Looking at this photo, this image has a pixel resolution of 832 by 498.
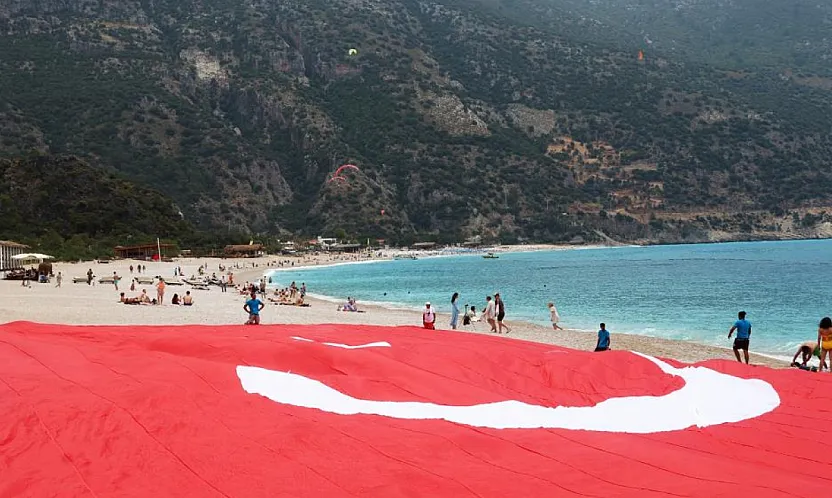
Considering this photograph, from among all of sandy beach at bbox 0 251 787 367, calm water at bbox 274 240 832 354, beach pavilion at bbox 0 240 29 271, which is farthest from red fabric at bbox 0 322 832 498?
beach pavilion at bbox 0 240 29 271

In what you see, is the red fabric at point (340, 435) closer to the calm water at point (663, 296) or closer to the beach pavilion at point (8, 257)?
the calm water at point (663, 296)

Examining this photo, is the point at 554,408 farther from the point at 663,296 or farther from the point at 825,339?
the point at 663,296

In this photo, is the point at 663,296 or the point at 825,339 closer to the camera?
the point at 825,339

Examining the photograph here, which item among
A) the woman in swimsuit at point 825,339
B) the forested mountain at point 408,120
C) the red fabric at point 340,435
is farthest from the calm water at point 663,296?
the forested mountain at point 408,120

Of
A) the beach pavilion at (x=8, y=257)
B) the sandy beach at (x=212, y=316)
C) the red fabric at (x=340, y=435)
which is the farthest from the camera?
the beach pavilion at (x=8, y=257)

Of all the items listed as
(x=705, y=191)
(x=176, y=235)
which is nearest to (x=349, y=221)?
(x=176, y=235)

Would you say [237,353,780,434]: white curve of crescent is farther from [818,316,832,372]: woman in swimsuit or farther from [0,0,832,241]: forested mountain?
[0,0,832,241]: forested mountain

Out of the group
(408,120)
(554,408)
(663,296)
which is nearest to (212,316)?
(554,408)

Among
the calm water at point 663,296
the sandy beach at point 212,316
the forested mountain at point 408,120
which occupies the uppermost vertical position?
the forested mountain at point 408,120
